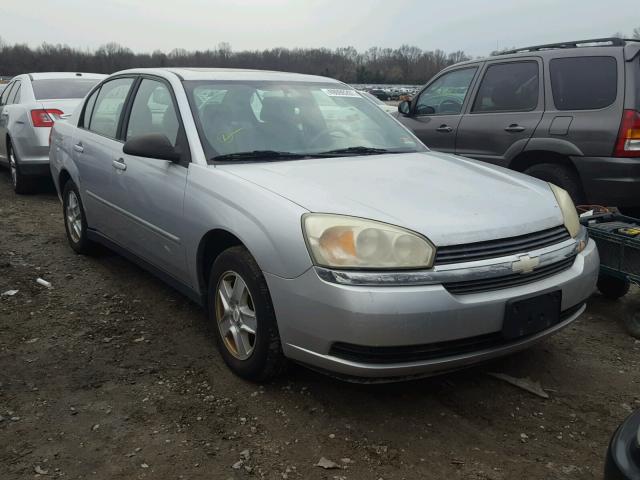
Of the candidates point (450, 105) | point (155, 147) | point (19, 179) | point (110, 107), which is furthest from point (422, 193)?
point (19, 179)

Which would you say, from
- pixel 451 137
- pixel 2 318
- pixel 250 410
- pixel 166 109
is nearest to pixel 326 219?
pixel 250 410

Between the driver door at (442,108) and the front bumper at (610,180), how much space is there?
5.19 feet

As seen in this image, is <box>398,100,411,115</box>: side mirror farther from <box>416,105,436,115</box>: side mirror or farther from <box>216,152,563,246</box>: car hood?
<box>216,152,563,246</box>: car hood

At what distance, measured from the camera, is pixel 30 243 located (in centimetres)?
565

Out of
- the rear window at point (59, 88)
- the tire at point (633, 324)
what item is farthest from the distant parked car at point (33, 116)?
the tire at point (633, 324)

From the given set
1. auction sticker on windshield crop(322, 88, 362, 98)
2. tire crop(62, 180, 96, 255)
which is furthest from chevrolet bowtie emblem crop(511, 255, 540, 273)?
tire crop(62, 180, 96, 255)

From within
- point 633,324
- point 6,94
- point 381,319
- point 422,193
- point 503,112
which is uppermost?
point 6,94

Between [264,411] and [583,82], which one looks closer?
[264,411]

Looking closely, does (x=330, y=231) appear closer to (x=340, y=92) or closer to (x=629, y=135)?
(x=340, y=92)

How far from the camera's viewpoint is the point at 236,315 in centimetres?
303

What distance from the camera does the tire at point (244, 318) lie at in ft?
9.04

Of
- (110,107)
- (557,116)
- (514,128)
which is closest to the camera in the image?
(110,107)

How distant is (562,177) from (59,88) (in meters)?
6.56

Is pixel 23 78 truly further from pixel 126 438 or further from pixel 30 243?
pixel 126 438
